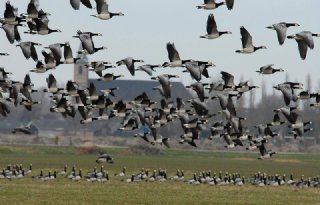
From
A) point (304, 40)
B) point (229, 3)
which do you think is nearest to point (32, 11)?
point (229, 3)

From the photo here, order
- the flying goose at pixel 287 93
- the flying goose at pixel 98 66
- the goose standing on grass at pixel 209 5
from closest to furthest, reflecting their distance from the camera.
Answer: the goose standing on grass at pixel 209 5 → the flying goose at pixel 287 93 → the flying goose at pixel 98 66

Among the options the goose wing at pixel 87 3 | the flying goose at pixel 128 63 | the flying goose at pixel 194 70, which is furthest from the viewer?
the flying goose at pixel 128 63

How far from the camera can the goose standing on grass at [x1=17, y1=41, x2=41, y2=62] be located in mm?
33447

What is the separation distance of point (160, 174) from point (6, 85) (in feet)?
106

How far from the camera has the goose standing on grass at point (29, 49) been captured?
33447 mm

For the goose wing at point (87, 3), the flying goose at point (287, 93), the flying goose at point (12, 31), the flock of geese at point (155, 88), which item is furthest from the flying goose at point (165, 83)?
the flying goose at point (12, 31)

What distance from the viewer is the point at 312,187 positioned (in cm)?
6481

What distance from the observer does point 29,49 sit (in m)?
33.9

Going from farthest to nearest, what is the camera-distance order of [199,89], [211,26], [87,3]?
1. [199,89]
2. [211,26]
3. [87,3]

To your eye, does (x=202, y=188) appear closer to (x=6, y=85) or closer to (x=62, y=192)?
(x=62, y=192)

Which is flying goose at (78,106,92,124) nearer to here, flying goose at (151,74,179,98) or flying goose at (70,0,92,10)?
flying goose at (151,74,179,98)

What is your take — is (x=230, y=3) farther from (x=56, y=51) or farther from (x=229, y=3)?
(x=56, y=51)

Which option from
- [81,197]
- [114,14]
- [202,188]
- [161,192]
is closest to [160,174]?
[202,188]

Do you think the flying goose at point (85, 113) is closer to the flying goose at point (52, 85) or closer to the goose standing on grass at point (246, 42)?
the flying goose at point (52, 85)
